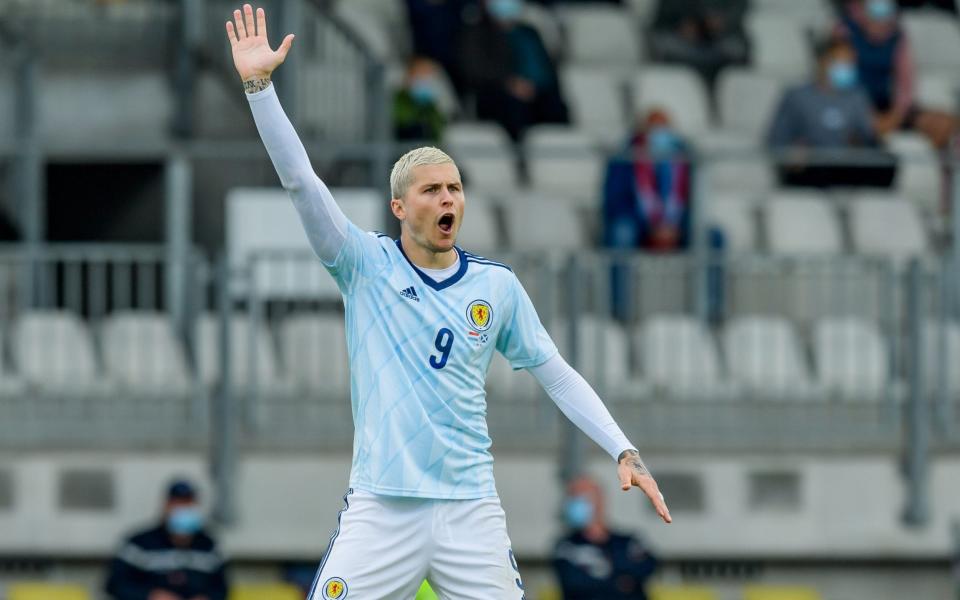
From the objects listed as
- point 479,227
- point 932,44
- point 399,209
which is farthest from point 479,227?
point 399,209

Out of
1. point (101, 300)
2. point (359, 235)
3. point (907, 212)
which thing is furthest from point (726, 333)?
point (359, 235)

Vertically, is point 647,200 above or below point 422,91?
below

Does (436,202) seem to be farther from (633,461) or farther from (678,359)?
(678,359)

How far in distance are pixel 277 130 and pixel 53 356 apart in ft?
23.1

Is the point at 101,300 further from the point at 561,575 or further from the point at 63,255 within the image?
the point at 561,575

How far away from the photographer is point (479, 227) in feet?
50.3

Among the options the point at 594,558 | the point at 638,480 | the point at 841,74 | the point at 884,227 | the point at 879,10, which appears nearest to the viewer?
the point at 638,480

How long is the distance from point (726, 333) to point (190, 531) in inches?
136

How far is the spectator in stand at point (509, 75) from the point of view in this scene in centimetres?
1705

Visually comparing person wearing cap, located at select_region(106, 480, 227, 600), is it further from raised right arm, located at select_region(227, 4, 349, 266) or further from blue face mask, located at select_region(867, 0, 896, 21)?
blue face mask, located at select_region(867, 0, 896, 21)

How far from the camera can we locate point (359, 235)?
289 inches

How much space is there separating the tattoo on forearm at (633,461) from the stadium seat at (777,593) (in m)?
6.65

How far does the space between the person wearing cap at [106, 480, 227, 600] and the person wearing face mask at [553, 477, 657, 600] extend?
196cm

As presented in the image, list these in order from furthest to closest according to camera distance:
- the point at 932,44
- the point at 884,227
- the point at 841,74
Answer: the point at 932,44
the point at 841,74
the point at 884,227
